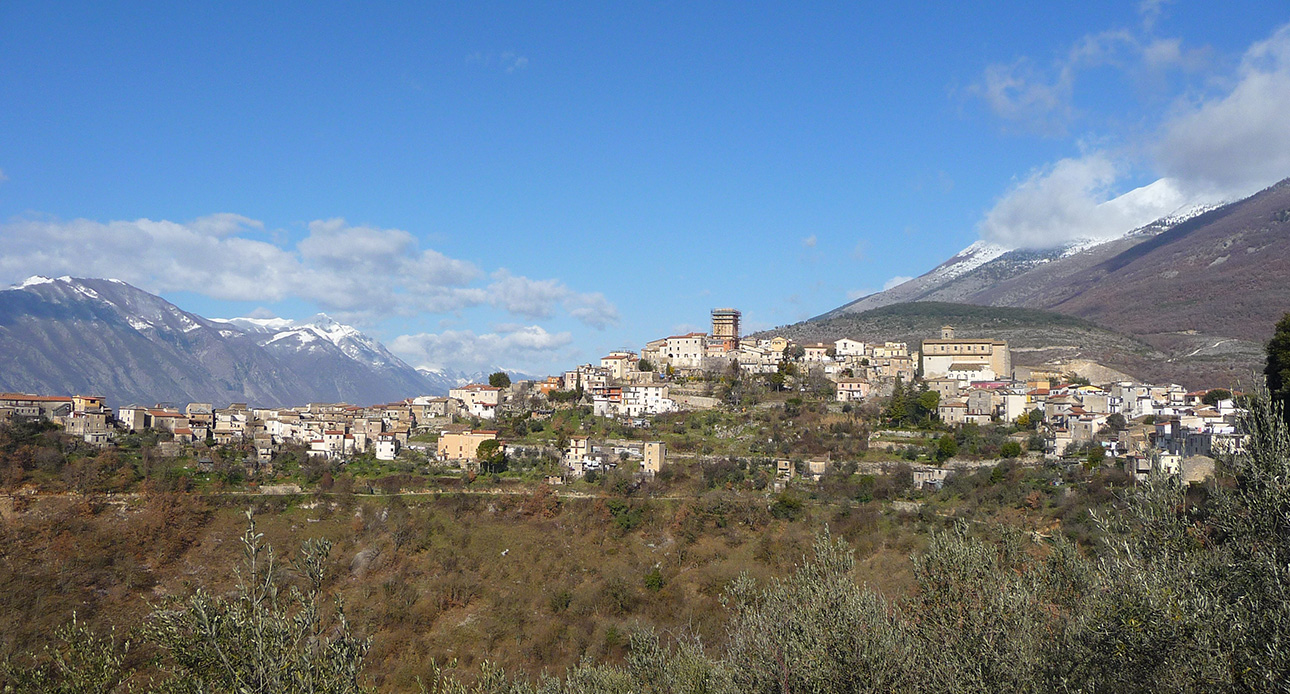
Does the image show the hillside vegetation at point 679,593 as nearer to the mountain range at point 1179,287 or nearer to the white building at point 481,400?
the white building at point 481,400

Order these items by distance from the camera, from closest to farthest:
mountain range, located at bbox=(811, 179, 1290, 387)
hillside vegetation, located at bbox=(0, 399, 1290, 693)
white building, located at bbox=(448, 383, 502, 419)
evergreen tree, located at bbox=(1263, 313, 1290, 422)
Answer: hillside vegetation, located at bbox=(0, 399, 1290, 693)
evergreen tree, located at bbox=(1263, 313, 1290, 422)
white building, located at bbox=(448, 383, 502, 419)
mountain range, located at bbox=(811, 179, 1290, 387)

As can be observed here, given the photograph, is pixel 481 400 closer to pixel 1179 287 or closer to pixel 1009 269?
pixel 1179 287

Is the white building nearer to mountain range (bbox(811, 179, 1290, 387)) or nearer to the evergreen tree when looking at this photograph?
the evergreen tree

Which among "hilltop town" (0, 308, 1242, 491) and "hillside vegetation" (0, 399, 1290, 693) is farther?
"hilltop town" (0, 308, 1242, 491)

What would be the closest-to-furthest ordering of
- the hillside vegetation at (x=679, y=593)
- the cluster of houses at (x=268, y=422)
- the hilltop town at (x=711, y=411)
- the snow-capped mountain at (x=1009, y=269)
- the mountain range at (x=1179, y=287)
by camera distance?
the hillside vegetation at (x=679, y=593) → the hilltop town at (x=711, y=411) → the cluster of houses at (x=268, y=422) → the mountain range at (x=1179, y=287) → the snow-capped mountain at (x=1009, y=269)

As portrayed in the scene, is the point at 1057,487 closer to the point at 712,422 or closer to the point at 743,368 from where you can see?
the point at 712,422

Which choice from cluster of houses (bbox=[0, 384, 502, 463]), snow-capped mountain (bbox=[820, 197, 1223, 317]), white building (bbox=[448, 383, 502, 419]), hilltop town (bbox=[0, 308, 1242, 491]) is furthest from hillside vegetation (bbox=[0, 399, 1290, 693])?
snow-capped mountain (bbox=[820, 197, 1223, 317])

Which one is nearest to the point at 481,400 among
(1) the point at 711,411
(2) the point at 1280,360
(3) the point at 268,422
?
(3) the point at 268,422

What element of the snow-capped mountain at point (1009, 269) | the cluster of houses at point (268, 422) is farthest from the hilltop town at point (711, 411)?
the snow-capped mountain at point (1009, 269)
